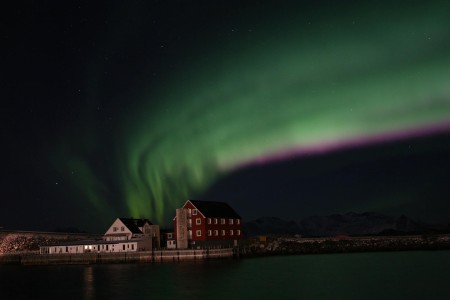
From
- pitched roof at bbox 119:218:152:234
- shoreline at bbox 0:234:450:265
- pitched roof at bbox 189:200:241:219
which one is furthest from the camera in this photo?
pitched roof at bbox 119:218:152:234

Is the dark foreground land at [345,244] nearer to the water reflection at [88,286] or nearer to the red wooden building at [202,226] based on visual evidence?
the red wooden building at [202,226]

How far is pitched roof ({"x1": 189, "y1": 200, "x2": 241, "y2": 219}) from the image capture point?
115 meters

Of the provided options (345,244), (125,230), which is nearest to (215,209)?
(125,230)

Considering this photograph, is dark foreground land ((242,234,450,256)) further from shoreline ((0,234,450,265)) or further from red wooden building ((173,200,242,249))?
red wooden building ((173,200,242,249))

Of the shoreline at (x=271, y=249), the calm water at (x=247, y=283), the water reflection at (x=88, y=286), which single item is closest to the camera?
the calm water at (x=247, y=283)

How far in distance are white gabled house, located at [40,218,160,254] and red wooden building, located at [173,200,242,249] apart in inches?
231

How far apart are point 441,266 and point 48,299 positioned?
5690 centimetres

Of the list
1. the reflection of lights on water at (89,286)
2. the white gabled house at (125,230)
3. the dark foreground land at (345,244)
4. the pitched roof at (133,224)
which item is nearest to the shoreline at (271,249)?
the dark foreground land at (345,244)

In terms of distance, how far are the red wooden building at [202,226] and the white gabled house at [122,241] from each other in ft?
19.3

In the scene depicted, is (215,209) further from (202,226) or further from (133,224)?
(133,224)

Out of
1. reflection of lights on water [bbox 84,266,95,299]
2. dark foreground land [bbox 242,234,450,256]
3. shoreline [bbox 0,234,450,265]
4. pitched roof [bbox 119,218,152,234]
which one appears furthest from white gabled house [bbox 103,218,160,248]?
reflection of lights on water [bbox 84,266,95,299]

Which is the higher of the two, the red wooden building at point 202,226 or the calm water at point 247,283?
the red wooden building at point 202,226

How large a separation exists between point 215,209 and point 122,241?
2225 centimetres

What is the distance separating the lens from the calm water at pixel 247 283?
5466 centimetres
